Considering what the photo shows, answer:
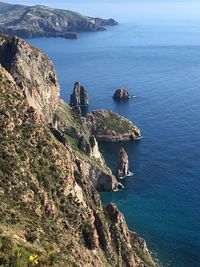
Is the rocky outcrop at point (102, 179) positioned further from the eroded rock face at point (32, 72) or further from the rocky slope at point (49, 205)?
the rocky slope at point (49, 205)

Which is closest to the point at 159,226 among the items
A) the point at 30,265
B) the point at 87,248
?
the point at 87,248

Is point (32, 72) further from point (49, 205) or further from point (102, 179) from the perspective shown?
point (49, 205)

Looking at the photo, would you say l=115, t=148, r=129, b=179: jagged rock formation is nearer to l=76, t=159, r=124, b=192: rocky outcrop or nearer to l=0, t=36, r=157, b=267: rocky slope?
l=76, t=159, r=124, b=192: rocky outcrop

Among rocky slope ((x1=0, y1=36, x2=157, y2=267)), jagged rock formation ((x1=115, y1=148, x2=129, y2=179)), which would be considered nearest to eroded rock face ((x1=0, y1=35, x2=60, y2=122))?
jagged rock formation ((x1=115, y1=148, x2=129, y2=179))

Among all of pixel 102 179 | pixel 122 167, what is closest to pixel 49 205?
pixel 102 179

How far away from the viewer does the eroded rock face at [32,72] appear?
158000mm

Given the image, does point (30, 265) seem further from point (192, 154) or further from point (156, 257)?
point (192, 154)

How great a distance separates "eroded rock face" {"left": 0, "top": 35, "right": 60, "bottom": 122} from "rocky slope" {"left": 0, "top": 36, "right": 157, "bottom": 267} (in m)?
57.0

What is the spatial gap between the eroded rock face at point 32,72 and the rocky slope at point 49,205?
57.0 m

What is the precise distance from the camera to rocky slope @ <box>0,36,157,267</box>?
224 feet

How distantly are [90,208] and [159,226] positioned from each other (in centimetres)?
3739

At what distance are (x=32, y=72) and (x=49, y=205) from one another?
98349mm

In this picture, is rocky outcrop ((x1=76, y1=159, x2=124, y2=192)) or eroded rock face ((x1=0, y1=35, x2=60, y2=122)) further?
eroded rock face ((x1=0, y1=35, x2=60, y2=122))

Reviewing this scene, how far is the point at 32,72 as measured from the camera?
17012 centimetres
